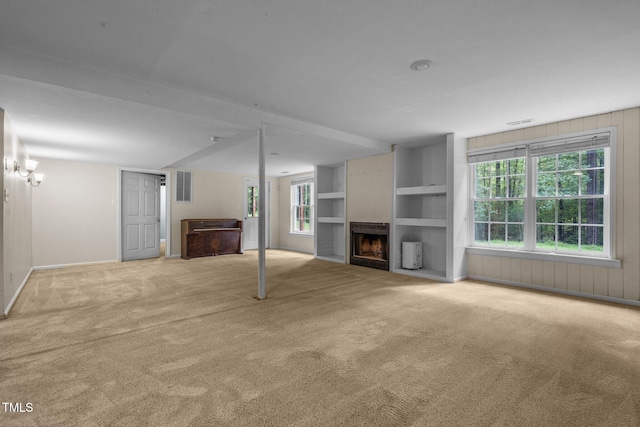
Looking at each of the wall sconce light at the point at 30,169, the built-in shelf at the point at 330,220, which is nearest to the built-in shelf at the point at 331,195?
the built-in shelf at the point at 330,220

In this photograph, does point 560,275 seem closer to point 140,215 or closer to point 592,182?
point 592,182

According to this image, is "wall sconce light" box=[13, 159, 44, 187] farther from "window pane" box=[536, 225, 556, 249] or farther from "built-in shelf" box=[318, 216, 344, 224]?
"window pane" box=[536, 225, 556, 249]

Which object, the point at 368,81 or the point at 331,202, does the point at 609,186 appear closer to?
the point at 368,81

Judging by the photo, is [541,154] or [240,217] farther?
[240,217]

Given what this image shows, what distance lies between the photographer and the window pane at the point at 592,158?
4.31 meters

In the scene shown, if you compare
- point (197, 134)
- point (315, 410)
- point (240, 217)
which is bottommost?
point (315, 410)

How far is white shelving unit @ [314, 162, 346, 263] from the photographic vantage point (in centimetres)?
791

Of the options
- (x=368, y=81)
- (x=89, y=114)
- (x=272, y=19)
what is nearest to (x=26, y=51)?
(x=89, y=114)

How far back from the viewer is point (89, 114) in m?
3.70

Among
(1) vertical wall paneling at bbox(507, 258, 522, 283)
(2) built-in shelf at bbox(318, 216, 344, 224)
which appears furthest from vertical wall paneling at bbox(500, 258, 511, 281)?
(2) built-in shelf at bbox(318, 216, 344, 224)

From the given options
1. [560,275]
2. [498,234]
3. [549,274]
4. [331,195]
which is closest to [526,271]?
[549,274]

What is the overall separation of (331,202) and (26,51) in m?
6.27

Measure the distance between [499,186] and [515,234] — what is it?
82cm

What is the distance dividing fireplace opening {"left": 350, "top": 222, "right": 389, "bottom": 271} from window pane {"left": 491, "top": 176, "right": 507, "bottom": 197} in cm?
194
